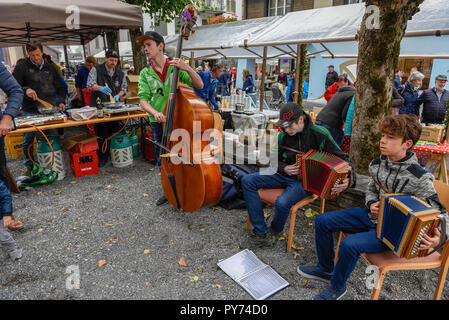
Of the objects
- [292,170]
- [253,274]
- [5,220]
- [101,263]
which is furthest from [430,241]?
[5,220]

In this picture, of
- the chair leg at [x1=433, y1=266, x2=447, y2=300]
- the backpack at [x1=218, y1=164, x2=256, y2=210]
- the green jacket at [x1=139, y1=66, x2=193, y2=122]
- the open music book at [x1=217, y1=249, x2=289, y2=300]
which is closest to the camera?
the chair leg at [x1=433, y1=266, x2=447, y2=300]

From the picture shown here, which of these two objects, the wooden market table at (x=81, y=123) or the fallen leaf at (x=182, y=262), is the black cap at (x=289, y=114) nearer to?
the fallen leaf at (x=182, y=262)

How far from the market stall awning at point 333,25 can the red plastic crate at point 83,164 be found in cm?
472

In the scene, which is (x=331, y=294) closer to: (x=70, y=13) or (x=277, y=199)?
(x=277, y=199)

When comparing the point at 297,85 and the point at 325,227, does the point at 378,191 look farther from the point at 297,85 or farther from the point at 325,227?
the point at 297,85

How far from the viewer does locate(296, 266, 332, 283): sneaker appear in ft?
8.54

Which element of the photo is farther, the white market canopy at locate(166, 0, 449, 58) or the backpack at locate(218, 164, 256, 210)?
the white market canopy at locate(166, 0, 449, 58)

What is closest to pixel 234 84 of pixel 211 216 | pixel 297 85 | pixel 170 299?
pixel 297 85

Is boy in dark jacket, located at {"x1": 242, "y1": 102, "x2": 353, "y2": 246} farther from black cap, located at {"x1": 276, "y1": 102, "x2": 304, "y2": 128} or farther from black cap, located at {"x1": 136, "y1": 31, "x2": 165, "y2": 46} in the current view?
black cap, located at {"x1": 136, "y1": 31, "x2": 165, "y2": 46}

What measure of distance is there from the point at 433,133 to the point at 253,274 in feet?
11.9

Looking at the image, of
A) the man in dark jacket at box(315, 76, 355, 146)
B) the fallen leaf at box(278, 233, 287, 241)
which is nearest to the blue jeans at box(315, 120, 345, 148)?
the man in dark jacket at box(315, 76, 355, 146)

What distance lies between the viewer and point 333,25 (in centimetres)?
613

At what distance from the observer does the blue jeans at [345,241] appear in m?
2.18

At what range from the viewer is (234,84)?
68.2 feet
